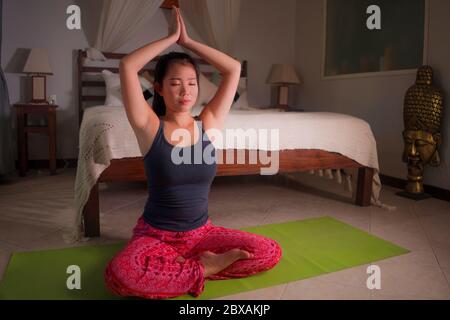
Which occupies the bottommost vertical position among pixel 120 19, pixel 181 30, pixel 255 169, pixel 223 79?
pixel 255 169

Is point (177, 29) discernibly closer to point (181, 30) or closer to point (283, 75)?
point (181, 30)

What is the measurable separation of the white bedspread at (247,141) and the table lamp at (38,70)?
1.49 m

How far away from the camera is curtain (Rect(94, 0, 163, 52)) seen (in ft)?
13.1

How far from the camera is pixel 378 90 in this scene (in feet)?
12.5

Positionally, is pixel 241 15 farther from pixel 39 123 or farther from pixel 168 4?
pixel 39 123

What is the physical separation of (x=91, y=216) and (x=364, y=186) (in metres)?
1.88

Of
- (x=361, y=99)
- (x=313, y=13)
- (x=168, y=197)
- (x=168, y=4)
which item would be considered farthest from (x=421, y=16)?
(x=168, y=197)

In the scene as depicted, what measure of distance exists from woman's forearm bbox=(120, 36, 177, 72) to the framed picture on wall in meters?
2.66

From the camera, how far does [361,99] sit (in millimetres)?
4039

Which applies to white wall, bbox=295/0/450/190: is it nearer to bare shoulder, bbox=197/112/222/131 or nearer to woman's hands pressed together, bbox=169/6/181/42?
bare shoulder, bbox=197/112/222/131

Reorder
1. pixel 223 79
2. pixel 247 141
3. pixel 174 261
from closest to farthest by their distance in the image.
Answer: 1. pixel 174 261
2. pixel 223 79
3. pixel 247 141

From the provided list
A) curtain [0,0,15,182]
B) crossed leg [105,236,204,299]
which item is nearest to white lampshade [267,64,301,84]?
curtain [0,0,15,182]

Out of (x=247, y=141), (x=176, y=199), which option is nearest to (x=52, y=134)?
(x=247, y=141)
